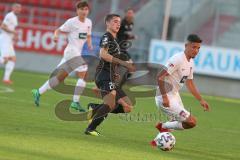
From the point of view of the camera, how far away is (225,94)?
26703 mm

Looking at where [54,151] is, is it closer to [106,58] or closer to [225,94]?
[106,58]

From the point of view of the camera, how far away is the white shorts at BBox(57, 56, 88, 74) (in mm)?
17156

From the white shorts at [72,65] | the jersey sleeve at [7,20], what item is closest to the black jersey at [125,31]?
the jersey sleeve at [7,20]

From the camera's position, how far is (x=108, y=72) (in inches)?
511

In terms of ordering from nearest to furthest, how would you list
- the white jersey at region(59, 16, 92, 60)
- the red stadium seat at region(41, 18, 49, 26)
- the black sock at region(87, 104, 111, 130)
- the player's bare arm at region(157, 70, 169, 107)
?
1. the player's bare arm at region(157, 70, 169, 107)
2. the black sock at region(87, 104, 111, 130)
3. the white jersey at region(59, 16, 92, 60)
4. the red stadium seat at region(41, 18, 49, 26)

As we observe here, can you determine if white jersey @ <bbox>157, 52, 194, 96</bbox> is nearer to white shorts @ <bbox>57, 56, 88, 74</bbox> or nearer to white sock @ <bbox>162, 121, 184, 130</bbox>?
white sock @ <bbox>162, 121, 184, 130</bbox>

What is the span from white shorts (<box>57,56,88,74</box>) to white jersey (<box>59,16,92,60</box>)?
11cm

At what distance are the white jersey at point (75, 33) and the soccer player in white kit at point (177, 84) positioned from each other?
497 cm

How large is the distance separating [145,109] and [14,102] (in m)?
3.25

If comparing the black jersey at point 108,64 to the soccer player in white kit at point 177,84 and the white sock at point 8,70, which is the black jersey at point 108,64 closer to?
the soccer player in white kit at point 177,84

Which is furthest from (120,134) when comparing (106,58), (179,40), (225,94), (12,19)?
(179,40)

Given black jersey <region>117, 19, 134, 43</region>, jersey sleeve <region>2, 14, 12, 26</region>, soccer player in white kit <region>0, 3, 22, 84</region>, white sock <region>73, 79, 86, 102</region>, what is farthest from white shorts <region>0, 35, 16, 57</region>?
white sock <region>73, 79, 86, 102</region>

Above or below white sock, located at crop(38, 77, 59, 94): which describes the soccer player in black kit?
above

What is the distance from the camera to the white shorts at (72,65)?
675 inches
